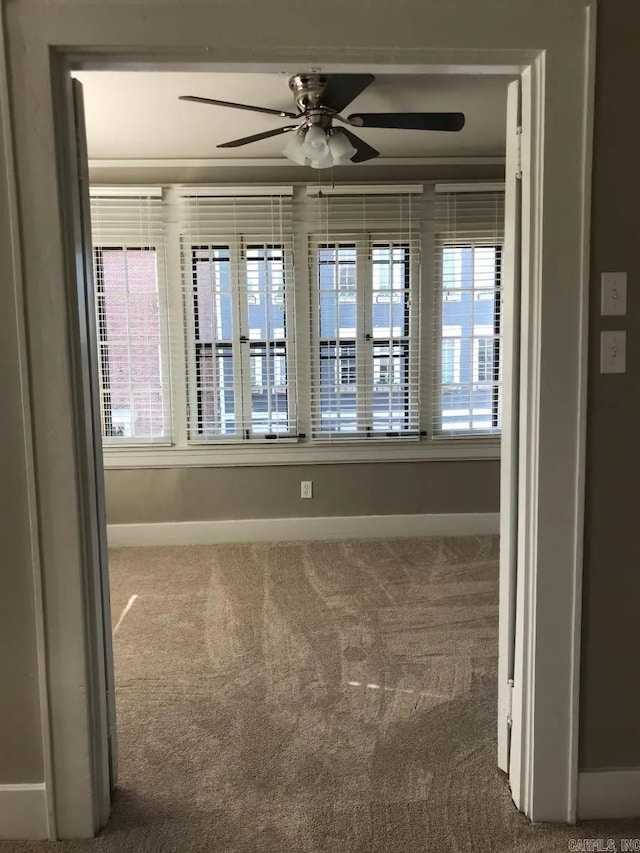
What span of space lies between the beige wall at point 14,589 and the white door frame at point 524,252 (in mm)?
54

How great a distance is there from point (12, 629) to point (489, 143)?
378 cm

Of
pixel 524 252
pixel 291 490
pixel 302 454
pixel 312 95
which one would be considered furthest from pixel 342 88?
pixel 291 490

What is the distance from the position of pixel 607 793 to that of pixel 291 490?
2.73 m

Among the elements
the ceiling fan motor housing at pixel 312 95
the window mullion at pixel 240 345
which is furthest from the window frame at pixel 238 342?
the ceiling fan motor housing at pixel 312 95

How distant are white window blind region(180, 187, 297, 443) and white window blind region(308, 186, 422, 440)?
21 centimetres

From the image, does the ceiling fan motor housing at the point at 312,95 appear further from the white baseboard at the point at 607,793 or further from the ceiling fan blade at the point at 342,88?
the white baseboard at the point at 607,793

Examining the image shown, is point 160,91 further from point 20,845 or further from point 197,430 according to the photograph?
point 20,845

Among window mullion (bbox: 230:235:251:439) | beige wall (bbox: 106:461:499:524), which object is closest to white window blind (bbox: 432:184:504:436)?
beige wall (bbox: 106:461:499:524)

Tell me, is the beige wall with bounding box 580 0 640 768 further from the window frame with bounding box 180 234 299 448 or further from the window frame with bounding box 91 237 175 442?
the window frame with bounding box 91 237 175 442

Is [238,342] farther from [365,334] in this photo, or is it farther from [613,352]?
[613,352]

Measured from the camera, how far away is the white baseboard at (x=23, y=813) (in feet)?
5.57

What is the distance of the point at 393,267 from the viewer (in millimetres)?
4078

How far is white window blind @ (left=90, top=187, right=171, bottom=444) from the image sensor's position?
13.0ft

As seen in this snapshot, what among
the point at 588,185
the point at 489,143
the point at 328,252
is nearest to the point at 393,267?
the point at 328,252
